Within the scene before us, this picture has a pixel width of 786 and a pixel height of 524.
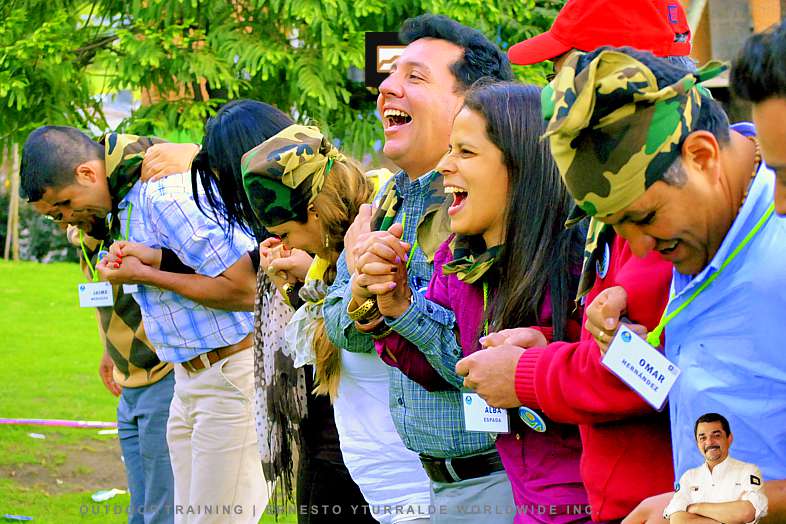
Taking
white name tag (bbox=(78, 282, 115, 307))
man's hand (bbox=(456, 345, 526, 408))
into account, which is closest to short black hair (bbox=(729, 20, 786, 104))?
man's hand (bbox=(456, 345, 526, 408))

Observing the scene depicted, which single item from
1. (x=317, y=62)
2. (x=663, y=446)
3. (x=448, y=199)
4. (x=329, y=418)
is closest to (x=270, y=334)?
(x=329, y=418)

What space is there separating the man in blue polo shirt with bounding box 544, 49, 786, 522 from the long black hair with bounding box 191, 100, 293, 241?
2.25m

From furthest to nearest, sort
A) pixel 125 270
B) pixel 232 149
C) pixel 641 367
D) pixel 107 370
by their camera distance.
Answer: pixel 107 370
pixel 125 270
pixel 232 149
pixel 641 367

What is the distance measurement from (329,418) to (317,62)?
3.74 metres

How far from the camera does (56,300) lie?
16.8 meters

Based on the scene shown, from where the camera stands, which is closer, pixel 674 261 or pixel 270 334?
pixel 674 261

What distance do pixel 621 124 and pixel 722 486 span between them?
65cm

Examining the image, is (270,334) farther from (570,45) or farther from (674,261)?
(674,261)

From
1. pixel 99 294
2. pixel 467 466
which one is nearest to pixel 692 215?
pixel 467 466

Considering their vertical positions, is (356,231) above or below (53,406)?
above

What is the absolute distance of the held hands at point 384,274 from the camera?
292 centimetres

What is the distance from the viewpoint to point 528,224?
275 centimetres

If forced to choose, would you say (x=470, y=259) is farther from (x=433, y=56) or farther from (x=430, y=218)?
(x=433, y=56)

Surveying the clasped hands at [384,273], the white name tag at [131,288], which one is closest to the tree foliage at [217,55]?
the white name tag at [131,288]
